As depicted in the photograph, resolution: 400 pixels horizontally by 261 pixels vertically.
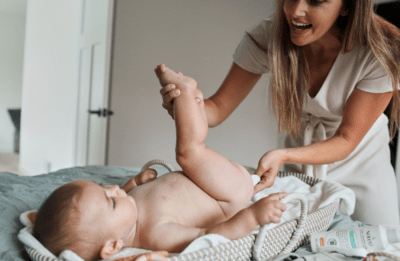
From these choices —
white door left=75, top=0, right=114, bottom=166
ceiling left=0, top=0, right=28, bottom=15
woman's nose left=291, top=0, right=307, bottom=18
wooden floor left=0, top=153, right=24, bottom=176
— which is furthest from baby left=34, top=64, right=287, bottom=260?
ceiling left=0, top=0, right=28, bottom=15

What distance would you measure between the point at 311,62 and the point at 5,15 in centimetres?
763

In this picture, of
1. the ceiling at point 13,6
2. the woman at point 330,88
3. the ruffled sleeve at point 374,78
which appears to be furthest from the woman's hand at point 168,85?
the ceiling at point 13,6

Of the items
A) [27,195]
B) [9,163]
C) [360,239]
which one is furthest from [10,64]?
[360,239]

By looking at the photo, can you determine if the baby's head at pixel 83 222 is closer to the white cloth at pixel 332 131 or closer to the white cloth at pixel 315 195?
the white cloth at pixel 315 195

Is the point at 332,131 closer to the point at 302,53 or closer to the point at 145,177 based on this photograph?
the point at 302,53

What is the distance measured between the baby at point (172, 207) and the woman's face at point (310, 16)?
20.9 inches

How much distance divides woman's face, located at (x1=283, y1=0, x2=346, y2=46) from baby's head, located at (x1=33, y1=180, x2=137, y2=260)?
86cm

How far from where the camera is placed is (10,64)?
276 inches

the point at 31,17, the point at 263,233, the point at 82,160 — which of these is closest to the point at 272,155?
the point at 263,233

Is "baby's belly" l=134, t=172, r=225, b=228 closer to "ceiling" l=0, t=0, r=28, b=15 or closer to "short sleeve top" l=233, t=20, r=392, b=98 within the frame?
"short sleeve top" l=233, t=20, r=392, b=98

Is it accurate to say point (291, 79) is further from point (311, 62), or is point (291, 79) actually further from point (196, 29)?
point (196, 29)

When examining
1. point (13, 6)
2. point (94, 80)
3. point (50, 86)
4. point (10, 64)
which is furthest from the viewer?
point (10, 64)

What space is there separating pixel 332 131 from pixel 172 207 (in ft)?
3.03

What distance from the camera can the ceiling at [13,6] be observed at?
6.03m
